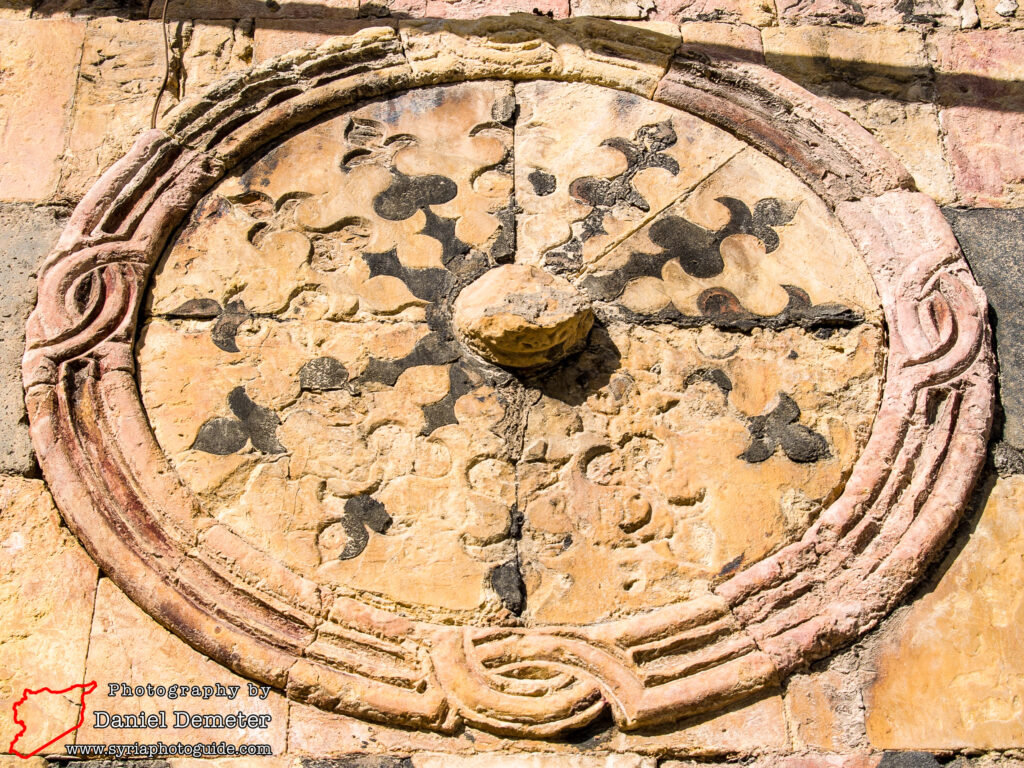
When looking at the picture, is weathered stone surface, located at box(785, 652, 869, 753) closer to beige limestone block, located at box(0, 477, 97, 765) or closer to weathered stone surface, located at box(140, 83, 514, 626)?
weathered stone surface, located at box(140, 83, 514, 626)

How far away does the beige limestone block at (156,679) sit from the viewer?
2910mm

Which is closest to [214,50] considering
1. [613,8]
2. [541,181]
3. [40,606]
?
[541,181]

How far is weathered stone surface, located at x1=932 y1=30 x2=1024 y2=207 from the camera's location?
4.10m

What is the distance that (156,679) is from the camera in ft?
9.80

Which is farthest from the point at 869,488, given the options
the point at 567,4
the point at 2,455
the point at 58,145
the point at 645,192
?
the point at 58,145

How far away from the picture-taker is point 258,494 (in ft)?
10.9

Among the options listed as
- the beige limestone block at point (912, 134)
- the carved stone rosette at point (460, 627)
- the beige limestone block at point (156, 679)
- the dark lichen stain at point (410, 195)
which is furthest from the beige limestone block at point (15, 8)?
the beige limestone block at point (912, 134)

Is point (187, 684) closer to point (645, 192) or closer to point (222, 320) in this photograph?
point (222, 320)

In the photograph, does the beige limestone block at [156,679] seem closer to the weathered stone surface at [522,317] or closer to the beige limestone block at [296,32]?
the weathered stone surface at [522,317]

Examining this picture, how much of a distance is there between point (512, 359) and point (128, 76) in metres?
2.17

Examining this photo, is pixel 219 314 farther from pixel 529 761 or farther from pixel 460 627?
pixel 529 761

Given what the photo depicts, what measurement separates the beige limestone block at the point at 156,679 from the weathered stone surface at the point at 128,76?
1.82 m

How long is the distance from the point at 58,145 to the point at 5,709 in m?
2.27

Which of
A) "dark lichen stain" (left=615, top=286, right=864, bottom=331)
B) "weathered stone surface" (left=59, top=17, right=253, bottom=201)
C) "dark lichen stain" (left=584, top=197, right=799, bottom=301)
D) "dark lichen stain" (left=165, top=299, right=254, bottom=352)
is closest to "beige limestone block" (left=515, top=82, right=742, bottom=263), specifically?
"dark lichen stain" (left=584, top=197, right=799, bottom=301)
